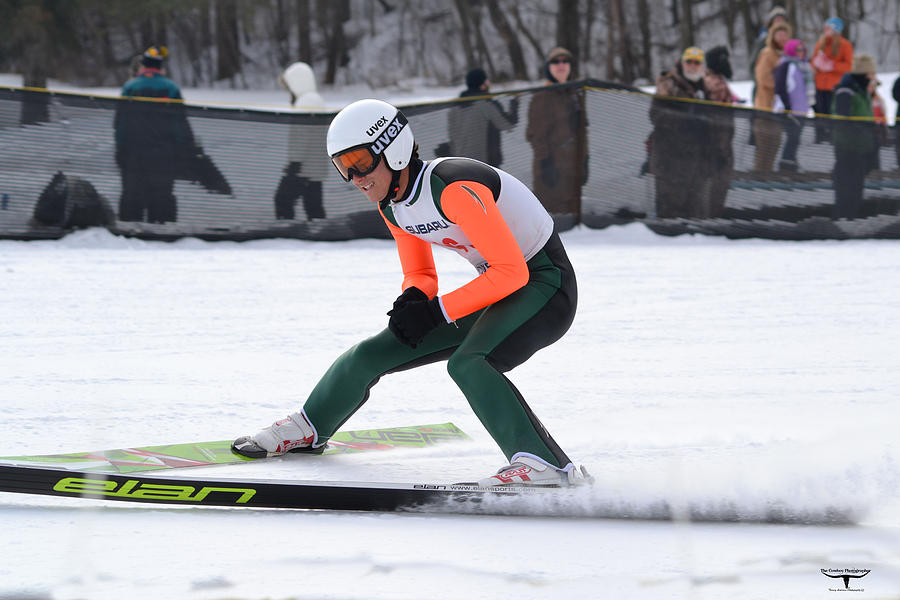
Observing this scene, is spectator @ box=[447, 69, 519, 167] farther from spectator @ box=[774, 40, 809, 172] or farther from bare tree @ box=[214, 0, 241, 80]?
bare tree @ box=[214, 0, 241, 80]

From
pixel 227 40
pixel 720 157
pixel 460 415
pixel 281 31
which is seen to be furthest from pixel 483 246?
pixel 281 31

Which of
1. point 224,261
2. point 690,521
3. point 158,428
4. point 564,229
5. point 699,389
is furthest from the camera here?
point 564,229

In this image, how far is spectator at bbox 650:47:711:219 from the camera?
1016cm

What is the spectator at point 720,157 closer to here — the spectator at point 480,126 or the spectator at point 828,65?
the spectator at point 480,126

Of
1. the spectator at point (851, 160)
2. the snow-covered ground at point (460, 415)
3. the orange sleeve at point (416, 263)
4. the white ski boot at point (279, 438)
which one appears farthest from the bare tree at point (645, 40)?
the white ski boot at point (279, 438)

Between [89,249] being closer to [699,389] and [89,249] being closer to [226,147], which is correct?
[226,147]

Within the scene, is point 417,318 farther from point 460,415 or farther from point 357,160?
point 460,415

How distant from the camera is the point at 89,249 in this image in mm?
9102

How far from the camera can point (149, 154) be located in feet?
30.9

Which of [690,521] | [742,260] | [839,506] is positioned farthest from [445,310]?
[742,260]

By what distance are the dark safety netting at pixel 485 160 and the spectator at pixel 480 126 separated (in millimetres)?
14

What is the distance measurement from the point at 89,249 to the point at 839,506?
735 centimetres

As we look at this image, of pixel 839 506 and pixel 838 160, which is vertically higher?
pixel 838 160

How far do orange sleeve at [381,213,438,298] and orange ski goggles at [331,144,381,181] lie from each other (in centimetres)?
42
